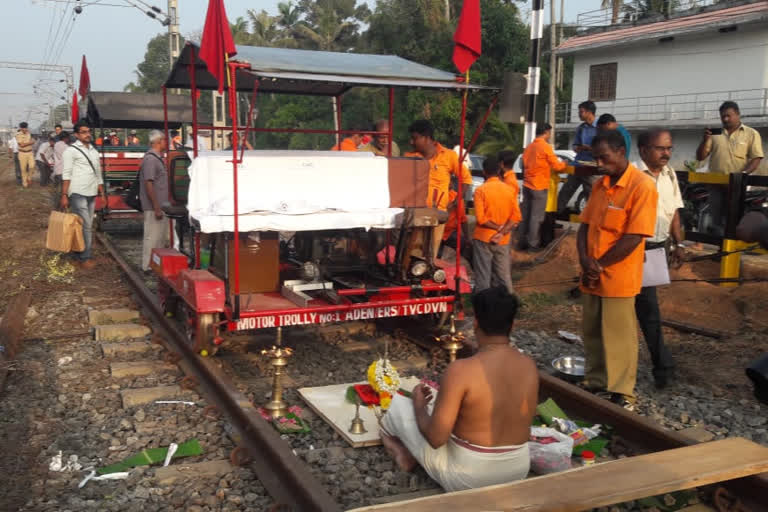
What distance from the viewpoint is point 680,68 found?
2986cm

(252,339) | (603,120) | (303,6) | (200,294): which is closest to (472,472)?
(200,294)

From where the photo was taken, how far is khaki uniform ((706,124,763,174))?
9.22 metres

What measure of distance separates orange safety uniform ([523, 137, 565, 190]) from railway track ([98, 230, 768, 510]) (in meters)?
5.58

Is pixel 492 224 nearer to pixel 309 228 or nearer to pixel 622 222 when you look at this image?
pixel 309 228

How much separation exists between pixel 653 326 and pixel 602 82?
30047mm

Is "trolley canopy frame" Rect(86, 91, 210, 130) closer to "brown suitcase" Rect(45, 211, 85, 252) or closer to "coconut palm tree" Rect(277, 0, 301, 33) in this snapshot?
"brown suitcase" Rect(45, 211, 85, 252)

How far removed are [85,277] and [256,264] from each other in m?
4.92

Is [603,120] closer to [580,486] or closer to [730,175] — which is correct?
[730,175]

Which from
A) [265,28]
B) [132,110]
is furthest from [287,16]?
[132,110]

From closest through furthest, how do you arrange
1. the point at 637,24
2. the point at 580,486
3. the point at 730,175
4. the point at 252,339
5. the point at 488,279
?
the point at 580,486, the point at 252,339, the point at 488,279, the point at 730,175, the point at 637,24

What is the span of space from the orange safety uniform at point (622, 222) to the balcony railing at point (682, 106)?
80.7 feet

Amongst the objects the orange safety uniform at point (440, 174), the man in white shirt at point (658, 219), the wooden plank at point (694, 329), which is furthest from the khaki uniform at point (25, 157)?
the man in white shirt at point (658, 219)

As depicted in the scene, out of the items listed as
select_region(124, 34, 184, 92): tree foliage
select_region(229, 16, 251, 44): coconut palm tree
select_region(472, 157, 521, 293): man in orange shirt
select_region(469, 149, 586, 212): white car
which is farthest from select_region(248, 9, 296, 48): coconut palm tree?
select_region(472, 157, 521, 293): man in orange shirt

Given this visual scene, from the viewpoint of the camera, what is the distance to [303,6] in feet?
190
